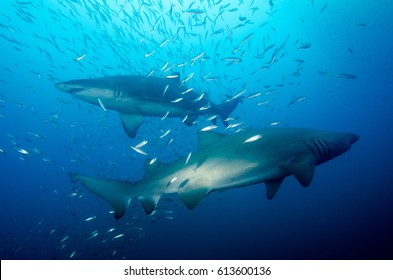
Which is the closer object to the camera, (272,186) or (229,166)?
(229,166)

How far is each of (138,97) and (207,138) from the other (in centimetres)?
267

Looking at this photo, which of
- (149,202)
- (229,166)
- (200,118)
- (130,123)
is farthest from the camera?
(200,118)

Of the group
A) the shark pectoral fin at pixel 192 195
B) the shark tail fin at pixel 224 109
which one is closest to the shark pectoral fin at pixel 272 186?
the shark pectoral fin at pixel 192 195

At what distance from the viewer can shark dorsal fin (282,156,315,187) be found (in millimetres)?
4051

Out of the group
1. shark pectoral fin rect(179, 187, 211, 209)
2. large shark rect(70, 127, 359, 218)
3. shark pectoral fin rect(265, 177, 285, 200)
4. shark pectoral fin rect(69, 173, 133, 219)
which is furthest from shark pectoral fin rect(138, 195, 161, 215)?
shark pectoral fin rect(265, 177, 285, 200)

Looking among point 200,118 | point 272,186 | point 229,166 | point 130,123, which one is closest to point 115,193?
point 229,166

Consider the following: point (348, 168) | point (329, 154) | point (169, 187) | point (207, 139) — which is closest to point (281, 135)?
point (329, 154)

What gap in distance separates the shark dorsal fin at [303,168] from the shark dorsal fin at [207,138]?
1.16 metres

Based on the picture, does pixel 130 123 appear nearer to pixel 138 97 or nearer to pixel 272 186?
pixel 138 97

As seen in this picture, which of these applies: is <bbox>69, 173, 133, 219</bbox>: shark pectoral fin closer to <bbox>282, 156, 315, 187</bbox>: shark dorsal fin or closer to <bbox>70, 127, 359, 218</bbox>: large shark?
<bbox>70, 127, 359, 218</bbox>: large shark

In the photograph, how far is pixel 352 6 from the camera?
32.8 m

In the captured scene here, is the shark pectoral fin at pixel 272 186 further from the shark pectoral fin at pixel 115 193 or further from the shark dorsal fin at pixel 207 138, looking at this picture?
the shark pectoral fin at pixel 115 193

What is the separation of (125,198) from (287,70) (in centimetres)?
6445

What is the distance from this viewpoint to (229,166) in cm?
413
